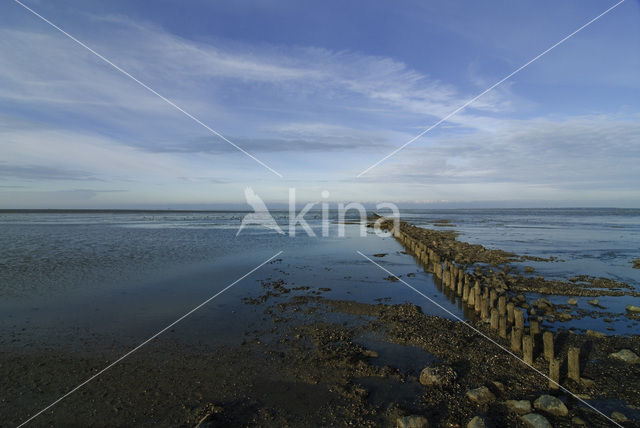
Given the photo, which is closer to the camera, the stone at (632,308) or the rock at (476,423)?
the rock at (476,423)

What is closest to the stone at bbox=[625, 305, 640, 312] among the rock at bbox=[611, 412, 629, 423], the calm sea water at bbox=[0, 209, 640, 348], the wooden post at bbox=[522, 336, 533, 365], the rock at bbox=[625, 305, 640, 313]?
the rock at bbox=[625, 305, 640, 313]

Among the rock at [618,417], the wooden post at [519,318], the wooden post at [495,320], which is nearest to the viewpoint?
the rock at [618,417]

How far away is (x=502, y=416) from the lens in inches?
244

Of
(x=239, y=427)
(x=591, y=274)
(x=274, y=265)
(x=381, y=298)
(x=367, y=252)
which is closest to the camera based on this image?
(x=239, y=427)

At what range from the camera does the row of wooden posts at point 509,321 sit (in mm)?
7344

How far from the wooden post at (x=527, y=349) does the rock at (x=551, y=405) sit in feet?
5.80

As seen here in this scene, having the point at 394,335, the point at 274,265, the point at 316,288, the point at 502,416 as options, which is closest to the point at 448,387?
the point at 502,416

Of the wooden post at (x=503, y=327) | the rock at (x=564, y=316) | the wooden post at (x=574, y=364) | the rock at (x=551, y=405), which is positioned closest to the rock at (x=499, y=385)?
the rock at (x=551, y=405)

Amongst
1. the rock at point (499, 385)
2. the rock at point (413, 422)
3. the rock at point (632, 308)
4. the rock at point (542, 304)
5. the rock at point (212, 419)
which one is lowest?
the rock at point (212, 419)

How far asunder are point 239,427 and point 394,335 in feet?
17.4

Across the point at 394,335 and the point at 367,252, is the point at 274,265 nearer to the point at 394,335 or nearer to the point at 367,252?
the point at 367,252

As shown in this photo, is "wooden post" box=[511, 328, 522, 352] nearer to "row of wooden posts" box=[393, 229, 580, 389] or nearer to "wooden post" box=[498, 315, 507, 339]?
"row of wooden posts" box=[393, 229, 580, 389]

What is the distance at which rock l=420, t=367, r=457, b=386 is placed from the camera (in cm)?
717

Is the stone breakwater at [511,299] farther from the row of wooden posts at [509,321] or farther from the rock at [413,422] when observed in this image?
the rock at [413,422]
